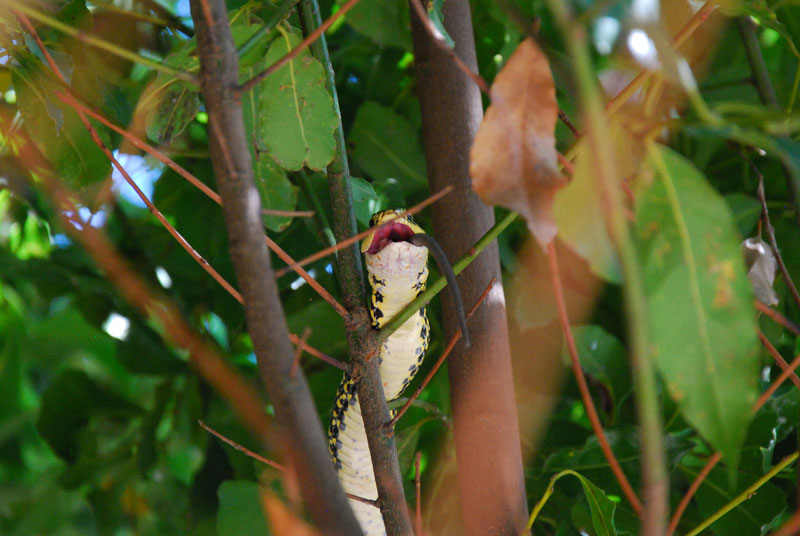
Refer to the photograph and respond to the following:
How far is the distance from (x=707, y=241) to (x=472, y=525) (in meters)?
0.38

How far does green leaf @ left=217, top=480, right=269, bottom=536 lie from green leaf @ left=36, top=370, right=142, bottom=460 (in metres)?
0.42

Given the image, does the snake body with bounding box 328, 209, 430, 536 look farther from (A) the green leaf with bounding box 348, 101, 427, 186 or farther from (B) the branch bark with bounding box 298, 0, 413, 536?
(A) the green leaf with bounding box 348, 101, 427, 186

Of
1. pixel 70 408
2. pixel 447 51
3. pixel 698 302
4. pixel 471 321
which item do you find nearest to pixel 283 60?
pixel 447 51

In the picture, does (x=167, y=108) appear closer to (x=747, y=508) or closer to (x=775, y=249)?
(x=775, y=249)

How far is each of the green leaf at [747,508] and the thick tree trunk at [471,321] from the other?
0.20 meters

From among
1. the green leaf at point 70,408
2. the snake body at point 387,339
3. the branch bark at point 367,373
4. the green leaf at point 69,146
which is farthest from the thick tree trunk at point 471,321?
the green leaf at point 70,408

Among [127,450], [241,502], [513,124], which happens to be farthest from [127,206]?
[513,124]

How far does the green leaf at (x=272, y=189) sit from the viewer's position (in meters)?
0.52

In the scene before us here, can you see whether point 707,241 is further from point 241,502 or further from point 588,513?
point 241,502

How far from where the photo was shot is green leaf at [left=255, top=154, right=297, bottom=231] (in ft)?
1.72

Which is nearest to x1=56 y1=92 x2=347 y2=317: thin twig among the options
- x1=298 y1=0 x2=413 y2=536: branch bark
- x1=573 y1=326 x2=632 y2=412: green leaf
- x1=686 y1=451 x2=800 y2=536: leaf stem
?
x1=298 y1=0 x2=413 y2=536: branch bark

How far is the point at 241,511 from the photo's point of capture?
0.69 meters

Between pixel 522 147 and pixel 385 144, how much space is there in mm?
572

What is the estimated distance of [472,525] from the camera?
577 millimetres
